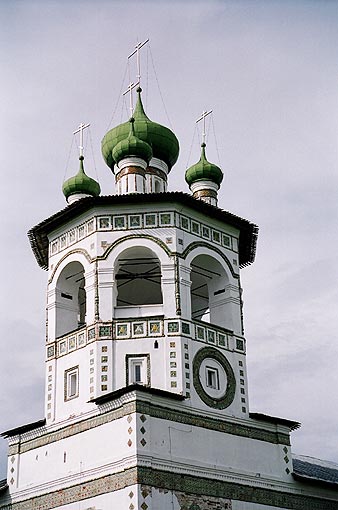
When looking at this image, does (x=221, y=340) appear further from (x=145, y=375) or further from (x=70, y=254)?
(x=70, y=254)

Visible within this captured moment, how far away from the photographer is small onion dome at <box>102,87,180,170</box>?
752 inches

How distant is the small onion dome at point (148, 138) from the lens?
62.6 feet

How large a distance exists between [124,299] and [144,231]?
9.24 feet

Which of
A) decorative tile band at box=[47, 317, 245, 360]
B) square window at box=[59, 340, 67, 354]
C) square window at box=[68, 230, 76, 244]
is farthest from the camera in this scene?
square window at box=[68, 230, 76, 244]

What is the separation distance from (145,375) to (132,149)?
4737 millimetres

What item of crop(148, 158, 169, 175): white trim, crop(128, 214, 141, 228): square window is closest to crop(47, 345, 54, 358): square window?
crop(128, 214, 141, 228): square window

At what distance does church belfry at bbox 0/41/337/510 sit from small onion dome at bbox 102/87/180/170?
3.28 feet

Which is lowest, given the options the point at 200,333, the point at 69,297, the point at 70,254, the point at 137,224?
the point at 200,333

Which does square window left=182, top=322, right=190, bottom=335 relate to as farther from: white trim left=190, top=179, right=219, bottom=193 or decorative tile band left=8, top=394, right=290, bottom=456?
white trim left=190, top=179, right=219, bottom=193

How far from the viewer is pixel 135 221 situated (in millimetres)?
16906

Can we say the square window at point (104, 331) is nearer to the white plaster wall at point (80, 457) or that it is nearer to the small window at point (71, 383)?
the small window at point (71, 383)

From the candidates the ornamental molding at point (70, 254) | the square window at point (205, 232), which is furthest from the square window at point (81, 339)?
the square window at point (205, 232)

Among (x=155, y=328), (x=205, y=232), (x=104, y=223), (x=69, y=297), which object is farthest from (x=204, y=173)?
(x=155, y=328)

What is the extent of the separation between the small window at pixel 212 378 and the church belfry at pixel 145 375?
0.02m
